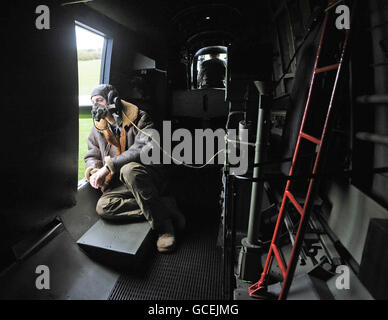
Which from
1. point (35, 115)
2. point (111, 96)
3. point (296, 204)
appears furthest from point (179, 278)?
point (111, 96)

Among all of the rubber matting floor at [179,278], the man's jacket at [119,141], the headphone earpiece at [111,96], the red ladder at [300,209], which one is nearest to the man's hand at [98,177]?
the man's jacket at [119,141]

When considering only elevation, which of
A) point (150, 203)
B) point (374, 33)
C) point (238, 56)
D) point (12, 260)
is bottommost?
point (12, 260)

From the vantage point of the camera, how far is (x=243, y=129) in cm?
215

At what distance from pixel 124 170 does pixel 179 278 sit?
58.0 inches

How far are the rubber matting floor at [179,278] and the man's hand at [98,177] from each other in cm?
118

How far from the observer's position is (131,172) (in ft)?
9.19

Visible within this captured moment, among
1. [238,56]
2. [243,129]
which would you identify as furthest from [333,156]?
[238,56]

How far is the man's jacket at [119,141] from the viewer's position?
3020 millimetres

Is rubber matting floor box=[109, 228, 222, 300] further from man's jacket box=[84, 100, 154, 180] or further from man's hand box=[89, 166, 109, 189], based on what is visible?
man's jacket box=[84, 100, 154, 180]

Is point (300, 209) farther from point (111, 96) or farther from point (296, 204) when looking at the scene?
point (111, 96)

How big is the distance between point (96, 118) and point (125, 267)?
1971 millimetres

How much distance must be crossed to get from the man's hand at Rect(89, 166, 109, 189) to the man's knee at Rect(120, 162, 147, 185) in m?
0.23

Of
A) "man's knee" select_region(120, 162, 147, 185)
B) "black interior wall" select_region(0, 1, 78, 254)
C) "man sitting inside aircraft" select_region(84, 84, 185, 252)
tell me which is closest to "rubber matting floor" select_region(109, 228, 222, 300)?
"man sitting inside aircraft" select_region(84, 84, 185, 252)
